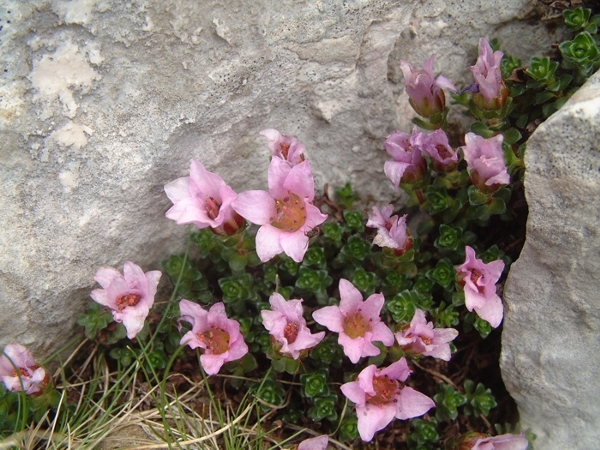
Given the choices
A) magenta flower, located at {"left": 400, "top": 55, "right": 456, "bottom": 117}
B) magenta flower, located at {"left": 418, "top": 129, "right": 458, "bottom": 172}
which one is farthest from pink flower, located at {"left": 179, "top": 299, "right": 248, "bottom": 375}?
magenta flower, located at {"left": 400, "top": 55, "right": 456, "bottom": 117}

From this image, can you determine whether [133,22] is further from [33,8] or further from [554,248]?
[554,248]

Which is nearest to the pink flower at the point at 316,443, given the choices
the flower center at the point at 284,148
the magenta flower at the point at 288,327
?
the magenta flower at the point at 288,327

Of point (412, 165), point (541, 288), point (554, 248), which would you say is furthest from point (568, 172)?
point (412, 165)

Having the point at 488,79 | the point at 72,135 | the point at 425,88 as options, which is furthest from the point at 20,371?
the point at 488,79

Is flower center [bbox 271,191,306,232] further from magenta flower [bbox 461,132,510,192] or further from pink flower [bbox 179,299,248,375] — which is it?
magenta flower [bbox 461,132,510,192]

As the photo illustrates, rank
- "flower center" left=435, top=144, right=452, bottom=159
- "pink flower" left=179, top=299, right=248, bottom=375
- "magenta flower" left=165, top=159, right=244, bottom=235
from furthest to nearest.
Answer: "flower center" left=435, top=144, right=452, bottom=159 → "pink flower" left=179, top=299, right=248, bottom=375 → "magenta flower" left=165, top=159, right=244, bottom=235

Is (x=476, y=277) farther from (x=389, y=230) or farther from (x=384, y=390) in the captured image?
(x=384, y=390)
